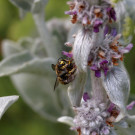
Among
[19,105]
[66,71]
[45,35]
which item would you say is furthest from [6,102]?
[19,105]

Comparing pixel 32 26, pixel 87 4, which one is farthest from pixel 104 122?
pixel 32 26

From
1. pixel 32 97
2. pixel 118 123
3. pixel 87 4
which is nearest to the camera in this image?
pixel 87 4

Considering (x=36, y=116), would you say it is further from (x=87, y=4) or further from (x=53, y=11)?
(x=87, y=4)

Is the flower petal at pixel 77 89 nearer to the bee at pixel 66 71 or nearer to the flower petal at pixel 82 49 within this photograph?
the bee at pixel 66 71

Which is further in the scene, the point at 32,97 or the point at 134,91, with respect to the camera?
the point at 32,97

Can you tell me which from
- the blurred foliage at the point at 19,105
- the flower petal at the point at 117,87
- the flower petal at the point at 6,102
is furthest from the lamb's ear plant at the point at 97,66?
the blurred foliage at the point at 19,105

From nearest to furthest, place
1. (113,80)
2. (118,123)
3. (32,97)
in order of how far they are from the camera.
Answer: (113,80)
(118,123)
(32,97)
